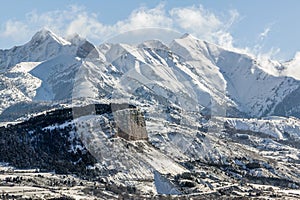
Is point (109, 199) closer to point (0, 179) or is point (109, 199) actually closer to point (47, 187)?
point (47, 187)

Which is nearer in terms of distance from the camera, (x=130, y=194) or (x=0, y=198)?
(x=0, y=198)

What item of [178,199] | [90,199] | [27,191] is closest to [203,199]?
[178,199]

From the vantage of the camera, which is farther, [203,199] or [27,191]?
[203,199]

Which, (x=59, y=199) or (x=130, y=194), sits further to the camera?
(x=130, y=194)

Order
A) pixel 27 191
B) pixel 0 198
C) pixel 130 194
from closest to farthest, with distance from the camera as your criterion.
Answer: pixel 0 198 < pixel 27 191 < pixel 130 194

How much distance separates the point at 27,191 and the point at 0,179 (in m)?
18.0

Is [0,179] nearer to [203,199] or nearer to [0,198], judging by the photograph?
[0,198]

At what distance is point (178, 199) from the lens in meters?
193

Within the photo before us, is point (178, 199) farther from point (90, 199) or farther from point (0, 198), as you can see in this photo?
point (0, 198)

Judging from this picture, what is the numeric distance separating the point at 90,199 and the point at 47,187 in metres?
21.0

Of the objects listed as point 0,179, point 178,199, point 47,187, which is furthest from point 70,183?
point 178,199

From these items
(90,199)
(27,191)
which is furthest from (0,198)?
(90,199)

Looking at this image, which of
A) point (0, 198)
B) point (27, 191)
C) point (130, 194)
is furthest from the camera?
point (130, 194)

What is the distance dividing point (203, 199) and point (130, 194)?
77.1ft
